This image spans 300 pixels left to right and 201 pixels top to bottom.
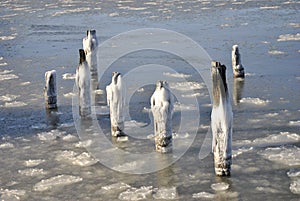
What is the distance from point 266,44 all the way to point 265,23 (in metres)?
4.76

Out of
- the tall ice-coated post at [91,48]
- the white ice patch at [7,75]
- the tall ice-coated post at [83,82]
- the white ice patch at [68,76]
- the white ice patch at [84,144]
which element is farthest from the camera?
the white ice patch at [7,75]

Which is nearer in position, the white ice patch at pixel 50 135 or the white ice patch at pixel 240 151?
the white ice patch at pixel 240 151

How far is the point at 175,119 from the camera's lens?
36.3 feet

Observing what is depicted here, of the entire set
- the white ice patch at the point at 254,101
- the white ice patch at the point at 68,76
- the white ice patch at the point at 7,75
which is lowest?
the white ice patch at the point at 254,101

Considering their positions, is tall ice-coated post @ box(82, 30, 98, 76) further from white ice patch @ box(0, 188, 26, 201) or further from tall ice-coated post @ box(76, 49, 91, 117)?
white ice patch @ box(0, 188, 26, 201)

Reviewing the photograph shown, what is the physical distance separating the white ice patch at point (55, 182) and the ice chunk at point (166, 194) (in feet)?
4.44

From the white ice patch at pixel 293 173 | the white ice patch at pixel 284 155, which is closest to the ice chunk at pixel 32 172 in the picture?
the white ice patch at pixel 284 155

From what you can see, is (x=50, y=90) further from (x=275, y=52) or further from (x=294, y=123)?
(x=275, y=52)

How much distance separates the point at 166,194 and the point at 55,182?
5.89 feet

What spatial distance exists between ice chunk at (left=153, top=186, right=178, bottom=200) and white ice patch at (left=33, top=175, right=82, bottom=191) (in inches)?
53.3

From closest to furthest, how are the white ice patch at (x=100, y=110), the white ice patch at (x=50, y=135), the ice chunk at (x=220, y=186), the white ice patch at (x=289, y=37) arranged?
the ice chunk at (x=220, y=186) → the white ice patch at (x=50, y=135) → the white ice patch at (x=100, y=110) → the white ice patch at (x=289, y=37)

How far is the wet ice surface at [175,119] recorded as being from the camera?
26.1 feet

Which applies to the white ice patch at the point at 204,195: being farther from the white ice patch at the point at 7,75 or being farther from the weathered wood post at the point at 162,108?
the white ice patch at the point at 7,75

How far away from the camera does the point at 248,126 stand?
1041 cm
